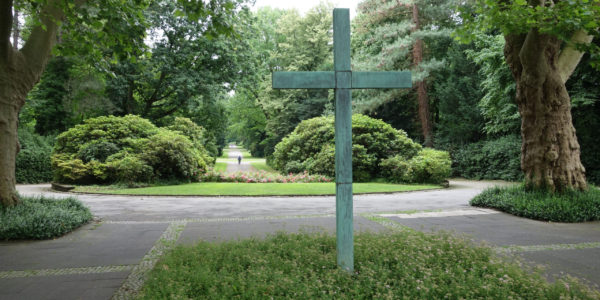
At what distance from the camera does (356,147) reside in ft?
55.1

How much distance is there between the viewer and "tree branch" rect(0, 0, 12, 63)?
5.95m

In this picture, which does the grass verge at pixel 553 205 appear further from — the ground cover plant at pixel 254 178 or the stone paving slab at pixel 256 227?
the ground cover plant at pixel 254 178

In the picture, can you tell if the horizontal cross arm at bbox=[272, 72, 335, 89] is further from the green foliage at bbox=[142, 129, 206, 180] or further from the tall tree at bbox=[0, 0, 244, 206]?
the green foliage at bbox=[142, 129, 206, 180]

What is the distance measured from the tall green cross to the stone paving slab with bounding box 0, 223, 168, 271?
280 centimetres

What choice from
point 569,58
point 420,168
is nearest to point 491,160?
point 420,168

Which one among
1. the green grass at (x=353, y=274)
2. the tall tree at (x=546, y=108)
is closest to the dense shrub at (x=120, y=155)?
the green grass at (x=353, y=274)

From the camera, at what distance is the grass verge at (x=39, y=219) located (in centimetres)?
553

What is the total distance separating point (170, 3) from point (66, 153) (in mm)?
10272

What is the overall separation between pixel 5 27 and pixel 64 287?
527 cm

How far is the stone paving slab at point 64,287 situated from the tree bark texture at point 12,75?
3526 mm

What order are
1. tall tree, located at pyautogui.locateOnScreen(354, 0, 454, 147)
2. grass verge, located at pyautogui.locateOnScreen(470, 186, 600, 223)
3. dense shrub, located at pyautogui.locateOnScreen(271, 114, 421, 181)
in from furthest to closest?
1. tall tree, located at pyautogui.locateOnScreen(354, 0, 454, 147)
2. dense shrub, located at pyautogui.locateOnScreen(271, 114, 421, 181)
3. grass verge, located at pyautogui.locateOnScreen(470, 186, 600, 223)

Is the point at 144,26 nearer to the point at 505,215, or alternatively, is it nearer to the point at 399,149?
the point at 505,215

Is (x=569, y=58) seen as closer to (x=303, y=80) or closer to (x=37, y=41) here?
(x=303, y=80)

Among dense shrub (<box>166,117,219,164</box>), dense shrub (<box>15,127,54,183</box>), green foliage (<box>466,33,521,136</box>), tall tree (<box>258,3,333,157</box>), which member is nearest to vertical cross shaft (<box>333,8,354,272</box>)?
green foliage (<box>466,33,521,136</box>)
